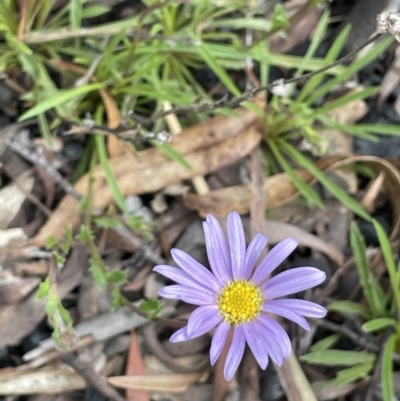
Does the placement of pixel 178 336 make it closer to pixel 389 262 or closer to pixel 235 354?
pixel 235 354

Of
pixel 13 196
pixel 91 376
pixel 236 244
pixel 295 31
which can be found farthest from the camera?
pixel 295 31

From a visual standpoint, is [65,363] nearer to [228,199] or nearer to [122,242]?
[122,242]

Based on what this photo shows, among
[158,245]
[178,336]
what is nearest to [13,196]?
[158,245]

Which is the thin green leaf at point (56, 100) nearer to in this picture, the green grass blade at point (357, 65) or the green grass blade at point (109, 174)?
the green grass blade at point (109, 174)

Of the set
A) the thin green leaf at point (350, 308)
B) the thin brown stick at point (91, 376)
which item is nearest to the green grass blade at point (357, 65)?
the thin green leaf at point (350, 308)

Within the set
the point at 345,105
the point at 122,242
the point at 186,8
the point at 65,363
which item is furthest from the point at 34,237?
the point at 345,105

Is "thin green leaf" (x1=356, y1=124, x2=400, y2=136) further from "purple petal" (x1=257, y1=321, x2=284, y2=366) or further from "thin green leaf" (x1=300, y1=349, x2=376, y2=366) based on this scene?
"purple petal" (x1=257, y1=321, x2=284, y2=366)

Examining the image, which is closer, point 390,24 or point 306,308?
point 390,24
